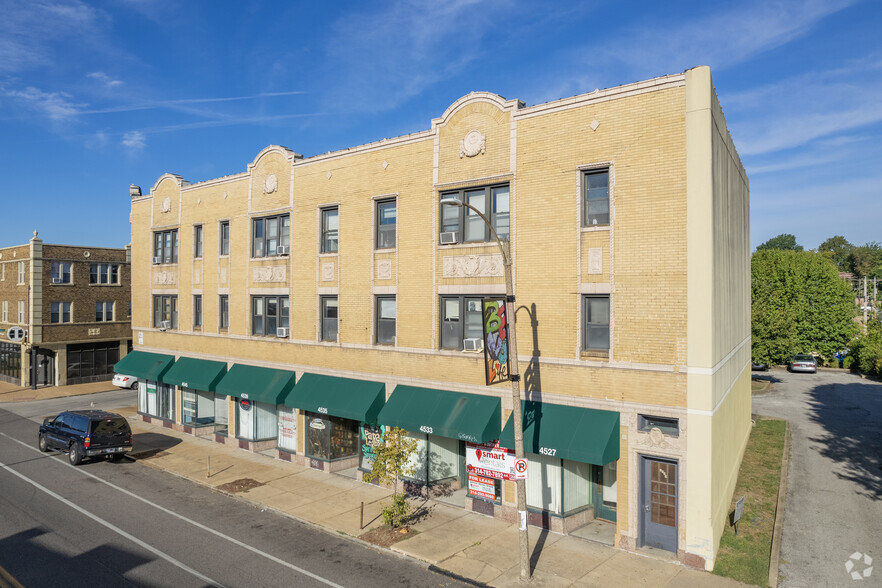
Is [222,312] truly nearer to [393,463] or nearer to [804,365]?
[393,463]

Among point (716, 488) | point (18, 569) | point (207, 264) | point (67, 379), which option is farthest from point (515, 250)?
point (67, 379)

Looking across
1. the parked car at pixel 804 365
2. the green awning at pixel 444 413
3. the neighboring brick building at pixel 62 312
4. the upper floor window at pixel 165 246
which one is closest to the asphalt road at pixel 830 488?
the green awning at pixel 444 413

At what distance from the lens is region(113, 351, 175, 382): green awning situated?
3010 centimetres

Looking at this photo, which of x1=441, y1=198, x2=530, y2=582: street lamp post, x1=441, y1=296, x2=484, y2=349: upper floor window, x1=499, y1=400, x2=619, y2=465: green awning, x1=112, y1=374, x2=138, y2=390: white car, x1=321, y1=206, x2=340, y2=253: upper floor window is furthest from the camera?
x1=112, y1=374, x2=138, y2=390: white car

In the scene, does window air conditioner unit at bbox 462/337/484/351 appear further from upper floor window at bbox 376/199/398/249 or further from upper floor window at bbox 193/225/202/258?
upper floor window at bbox 193/225/202/258

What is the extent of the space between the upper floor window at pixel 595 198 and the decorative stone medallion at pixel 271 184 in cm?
1421

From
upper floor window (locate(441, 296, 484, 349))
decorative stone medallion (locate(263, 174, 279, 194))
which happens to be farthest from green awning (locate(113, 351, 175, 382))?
upper floor window (locate(441, 296, 484, 349))

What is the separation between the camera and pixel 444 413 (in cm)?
1811

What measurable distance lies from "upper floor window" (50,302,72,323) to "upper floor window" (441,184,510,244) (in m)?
39.2

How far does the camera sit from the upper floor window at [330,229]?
2280 centimetres

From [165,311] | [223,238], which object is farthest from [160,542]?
[165,311]

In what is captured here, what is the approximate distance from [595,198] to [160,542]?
15077 mm

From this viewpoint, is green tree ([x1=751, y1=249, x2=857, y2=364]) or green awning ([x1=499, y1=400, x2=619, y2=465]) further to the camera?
green tree ([x1=751, y1=249, x2=857, y2=364])

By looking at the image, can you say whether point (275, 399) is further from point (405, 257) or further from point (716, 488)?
point (716, 488)
